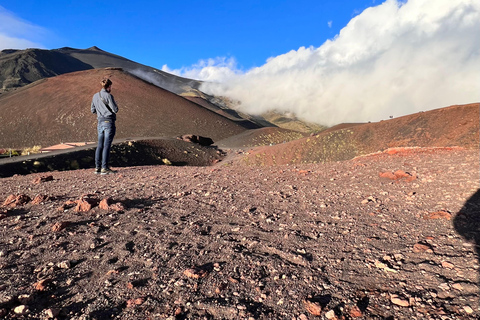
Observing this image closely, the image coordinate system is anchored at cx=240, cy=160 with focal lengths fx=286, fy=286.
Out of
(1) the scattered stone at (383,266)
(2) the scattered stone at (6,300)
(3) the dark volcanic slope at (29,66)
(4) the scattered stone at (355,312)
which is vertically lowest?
(2) the scattered stone at (6,300)

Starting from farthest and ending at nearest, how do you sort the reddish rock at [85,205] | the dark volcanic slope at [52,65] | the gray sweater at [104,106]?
the dark volcanic slope at [52,65]
the gray sweater at [104,106]
the reddish rock at [85,205]

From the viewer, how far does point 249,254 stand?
2.53 meters

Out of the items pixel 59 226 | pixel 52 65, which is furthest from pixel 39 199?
pixel 52 65

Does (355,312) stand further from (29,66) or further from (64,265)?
(29,66)

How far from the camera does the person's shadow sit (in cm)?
267

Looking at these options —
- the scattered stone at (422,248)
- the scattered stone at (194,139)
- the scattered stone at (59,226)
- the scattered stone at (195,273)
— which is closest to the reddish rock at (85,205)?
the scattered stone at (59,226)

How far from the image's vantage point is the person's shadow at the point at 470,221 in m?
2.67

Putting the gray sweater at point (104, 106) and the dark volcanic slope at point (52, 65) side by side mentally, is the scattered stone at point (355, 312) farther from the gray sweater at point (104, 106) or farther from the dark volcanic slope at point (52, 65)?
the dark volcanic slope at point (52, 65)

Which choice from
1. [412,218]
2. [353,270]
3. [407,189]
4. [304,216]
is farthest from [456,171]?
[353,270]

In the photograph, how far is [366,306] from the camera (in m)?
1.86

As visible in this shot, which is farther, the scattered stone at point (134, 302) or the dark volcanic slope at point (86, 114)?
Result: the dark volcanic slope at point (86, 114)

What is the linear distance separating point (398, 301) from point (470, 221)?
186 centimetres

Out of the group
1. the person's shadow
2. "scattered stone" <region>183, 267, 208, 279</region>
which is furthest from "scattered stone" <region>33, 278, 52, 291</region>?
the person's shadow

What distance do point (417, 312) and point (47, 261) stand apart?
2775mm
